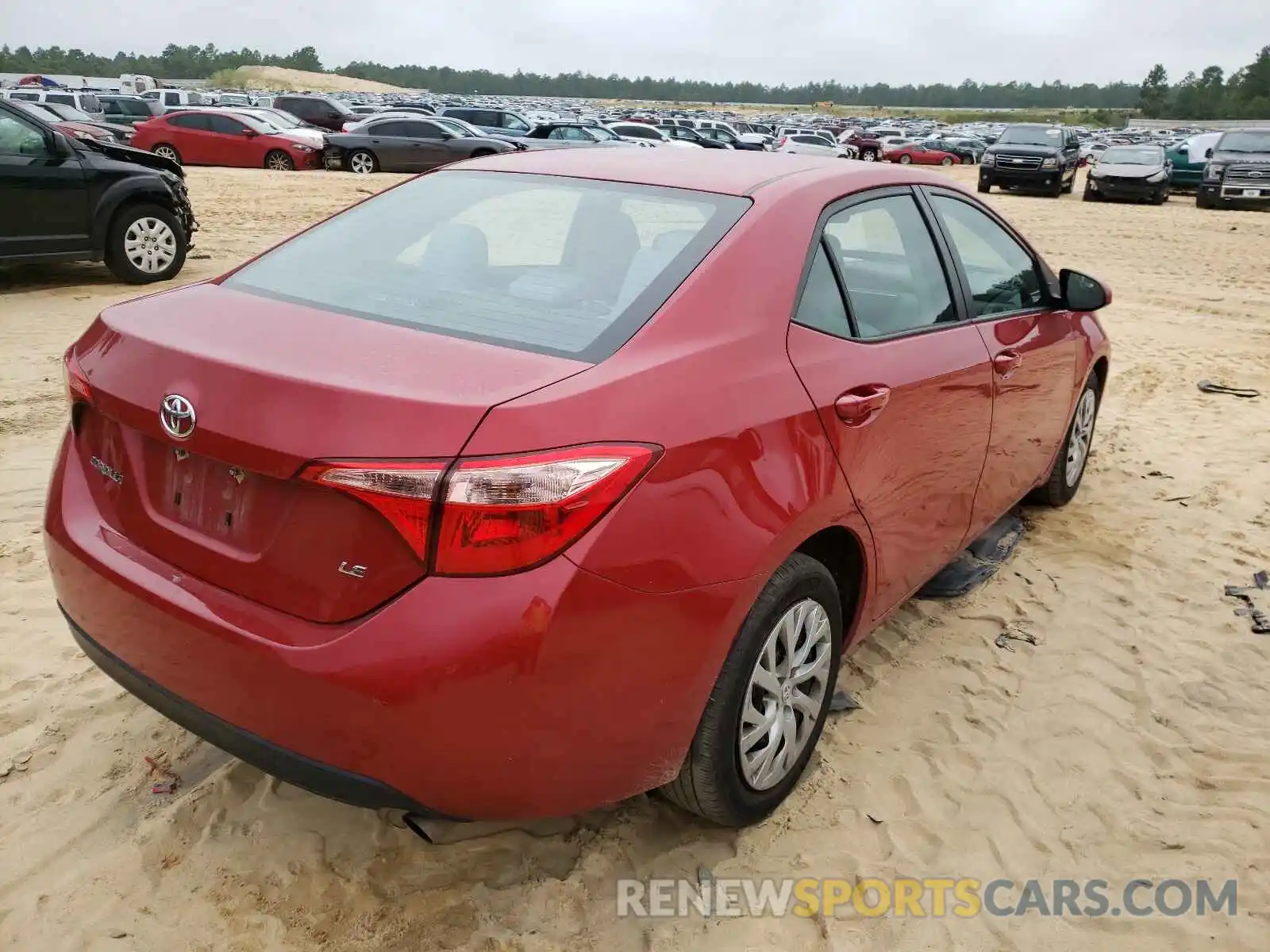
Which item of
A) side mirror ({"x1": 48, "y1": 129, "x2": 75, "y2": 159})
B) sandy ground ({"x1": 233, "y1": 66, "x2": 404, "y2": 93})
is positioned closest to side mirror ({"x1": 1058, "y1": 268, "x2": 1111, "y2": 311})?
side mirror ({"x1": 48, "y1": 129, "x2": 75, "y2": 159})

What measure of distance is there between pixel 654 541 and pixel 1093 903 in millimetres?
1546

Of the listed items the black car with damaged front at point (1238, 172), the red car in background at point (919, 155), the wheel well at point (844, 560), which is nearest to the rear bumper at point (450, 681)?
the wheel well at point (844, 560)

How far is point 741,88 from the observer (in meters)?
180

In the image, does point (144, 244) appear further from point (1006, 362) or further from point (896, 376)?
point (896, 376)

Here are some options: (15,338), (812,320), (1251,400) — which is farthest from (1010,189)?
(812,320)

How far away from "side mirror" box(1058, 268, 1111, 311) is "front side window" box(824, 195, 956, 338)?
103cm

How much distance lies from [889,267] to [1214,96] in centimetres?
11012

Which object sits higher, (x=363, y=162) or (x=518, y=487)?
(x=518, y=487)

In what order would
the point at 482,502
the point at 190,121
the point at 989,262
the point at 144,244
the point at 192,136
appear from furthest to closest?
the point at 190,121, the point at 192,136, the point at 144,244, the point at 989,262, the point at 482,502

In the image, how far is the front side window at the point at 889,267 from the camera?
279 centimetres

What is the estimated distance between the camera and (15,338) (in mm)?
7184

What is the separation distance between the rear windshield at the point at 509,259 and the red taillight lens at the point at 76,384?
1.43 feet

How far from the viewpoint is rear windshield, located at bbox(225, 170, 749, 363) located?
2256mm

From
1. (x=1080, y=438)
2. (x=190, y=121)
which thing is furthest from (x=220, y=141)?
(x=1080, y=438)
